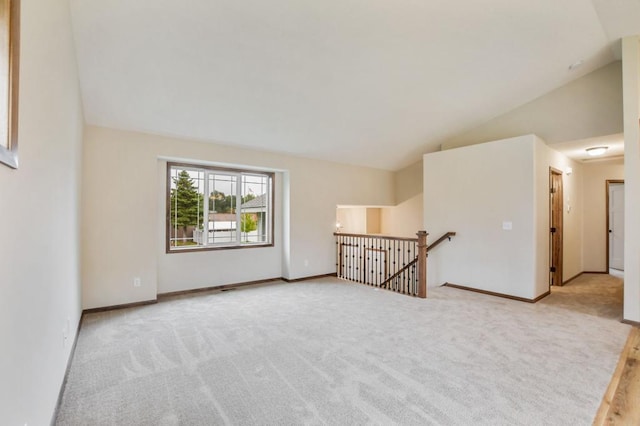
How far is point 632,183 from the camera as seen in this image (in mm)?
3621

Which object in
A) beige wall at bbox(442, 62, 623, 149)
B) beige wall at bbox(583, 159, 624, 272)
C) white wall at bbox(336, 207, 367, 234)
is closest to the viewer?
beige wall at bbox(442, 62, 623, 149)

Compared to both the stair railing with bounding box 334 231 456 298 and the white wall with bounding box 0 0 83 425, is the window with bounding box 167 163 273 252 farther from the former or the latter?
the white wall with bounding box 0 0 83 425

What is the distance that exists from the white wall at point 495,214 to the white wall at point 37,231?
211 inches

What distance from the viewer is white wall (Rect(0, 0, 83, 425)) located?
1191 millimetres

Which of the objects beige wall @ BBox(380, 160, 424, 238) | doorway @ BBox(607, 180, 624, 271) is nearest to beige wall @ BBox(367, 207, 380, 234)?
beige wall @ BBox(380, 160, 424, 238)

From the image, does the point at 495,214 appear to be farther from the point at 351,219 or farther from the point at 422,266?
the point at 351,219

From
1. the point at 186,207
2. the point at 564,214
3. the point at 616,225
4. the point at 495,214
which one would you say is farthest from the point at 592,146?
the point at 186,207

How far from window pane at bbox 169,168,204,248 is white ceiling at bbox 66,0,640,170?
725 millimetres

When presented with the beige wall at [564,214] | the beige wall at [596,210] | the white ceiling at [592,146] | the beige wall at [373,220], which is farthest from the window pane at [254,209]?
the beige wall at [596,210]

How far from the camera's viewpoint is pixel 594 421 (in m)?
1.93

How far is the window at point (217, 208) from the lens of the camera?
493 centimetres

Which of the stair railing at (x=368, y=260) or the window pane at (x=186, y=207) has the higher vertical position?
the window pane at (x=186, y=207)

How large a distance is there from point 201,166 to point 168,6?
9.25 feet

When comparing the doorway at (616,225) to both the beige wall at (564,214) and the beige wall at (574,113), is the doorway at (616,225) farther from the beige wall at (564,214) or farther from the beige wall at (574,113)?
the beige wall at (574,113)
